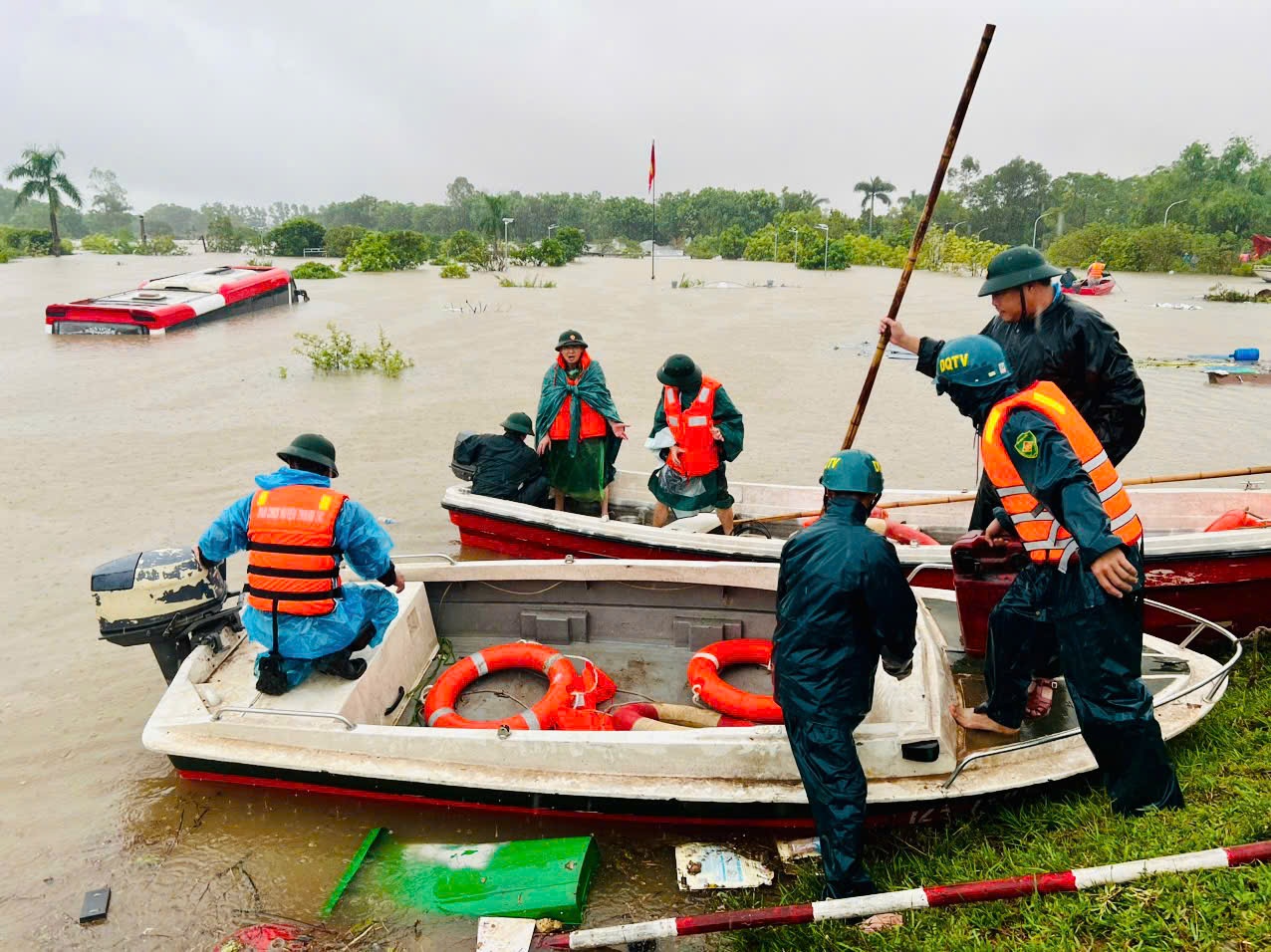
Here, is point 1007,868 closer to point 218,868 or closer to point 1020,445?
point 1020,445

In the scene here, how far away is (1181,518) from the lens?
6.05 meters

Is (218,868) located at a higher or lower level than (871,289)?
lower

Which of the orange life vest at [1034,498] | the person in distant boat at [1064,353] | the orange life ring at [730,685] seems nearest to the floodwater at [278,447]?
the orange life ring at [730,685]

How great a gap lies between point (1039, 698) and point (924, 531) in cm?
296

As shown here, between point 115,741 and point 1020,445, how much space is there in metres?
5.08

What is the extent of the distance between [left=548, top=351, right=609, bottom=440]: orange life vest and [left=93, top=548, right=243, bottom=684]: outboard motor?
9.28ft

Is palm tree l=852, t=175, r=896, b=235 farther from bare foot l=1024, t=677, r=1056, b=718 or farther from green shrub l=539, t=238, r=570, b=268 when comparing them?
bare foot l=1024, t=677, r=1056, b=718

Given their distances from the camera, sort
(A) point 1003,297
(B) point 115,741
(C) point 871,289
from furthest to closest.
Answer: (C) point 871,289
(B) point 115,741
(A) point 1003,297

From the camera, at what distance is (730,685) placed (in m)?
4.33

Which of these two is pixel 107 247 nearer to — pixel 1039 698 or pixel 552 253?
pixel 552 253

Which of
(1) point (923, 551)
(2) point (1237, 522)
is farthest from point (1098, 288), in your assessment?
(1) point (923, 551)

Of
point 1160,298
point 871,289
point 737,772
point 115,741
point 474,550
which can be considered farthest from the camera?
point 871,289

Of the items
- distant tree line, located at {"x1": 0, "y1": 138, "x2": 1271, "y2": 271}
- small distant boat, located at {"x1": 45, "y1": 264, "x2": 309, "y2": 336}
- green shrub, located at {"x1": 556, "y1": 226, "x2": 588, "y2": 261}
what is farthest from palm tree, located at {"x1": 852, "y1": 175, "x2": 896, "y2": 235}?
small distant boat, located at {"x1": 45, "y1": 264, "x2": 309, "y2": 336}

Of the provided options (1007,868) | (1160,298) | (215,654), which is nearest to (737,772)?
(1007,868)
